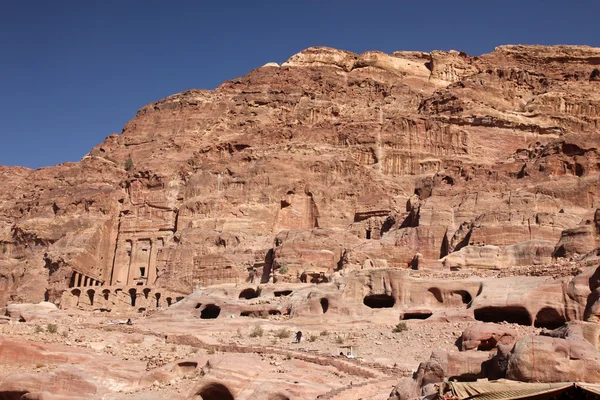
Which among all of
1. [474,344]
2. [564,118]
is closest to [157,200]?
[564,118]

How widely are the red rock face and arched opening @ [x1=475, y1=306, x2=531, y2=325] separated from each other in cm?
942

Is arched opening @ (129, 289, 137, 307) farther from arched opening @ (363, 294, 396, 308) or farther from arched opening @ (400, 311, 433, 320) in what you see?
arched opening @ (400, 311, 433, 320)

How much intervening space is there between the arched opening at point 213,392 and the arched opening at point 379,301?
76.9 feet

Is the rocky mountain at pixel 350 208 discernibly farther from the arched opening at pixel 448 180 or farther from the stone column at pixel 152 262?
the stone column at pixel 152 262

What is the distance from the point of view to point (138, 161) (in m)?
104

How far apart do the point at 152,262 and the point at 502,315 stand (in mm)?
45702

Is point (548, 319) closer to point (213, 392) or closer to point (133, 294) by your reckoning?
point (213, 392)

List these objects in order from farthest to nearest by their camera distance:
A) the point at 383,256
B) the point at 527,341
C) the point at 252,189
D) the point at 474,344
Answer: the point at 252,189, the point at 383,256, the point at 474,344, the point at 527,341

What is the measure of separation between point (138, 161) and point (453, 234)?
172ft

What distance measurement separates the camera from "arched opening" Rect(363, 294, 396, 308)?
170ft

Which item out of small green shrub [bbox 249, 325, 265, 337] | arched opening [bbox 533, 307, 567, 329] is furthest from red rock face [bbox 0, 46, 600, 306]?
small green shrub [bbox 249, 325, 265, 337]

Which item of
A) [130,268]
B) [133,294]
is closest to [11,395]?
[133,294]

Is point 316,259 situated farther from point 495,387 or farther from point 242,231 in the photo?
point 495,387

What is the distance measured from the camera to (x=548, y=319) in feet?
139
